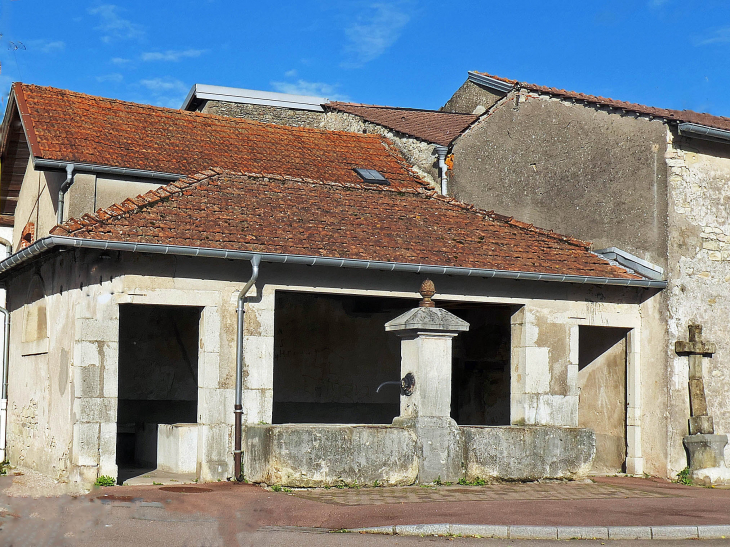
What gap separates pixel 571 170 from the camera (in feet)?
47.0

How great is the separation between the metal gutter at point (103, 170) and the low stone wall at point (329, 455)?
466cm

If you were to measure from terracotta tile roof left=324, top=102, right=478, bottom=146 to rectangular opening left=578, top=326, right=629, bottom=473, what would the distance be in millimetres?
4609

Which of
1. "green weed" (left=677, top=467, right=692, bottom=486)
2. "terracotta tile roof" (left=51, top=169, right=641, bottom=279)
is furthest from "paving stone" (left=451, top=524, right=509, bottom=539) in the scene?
"green weed" (left=677, top=467, right=692, bottom=486)

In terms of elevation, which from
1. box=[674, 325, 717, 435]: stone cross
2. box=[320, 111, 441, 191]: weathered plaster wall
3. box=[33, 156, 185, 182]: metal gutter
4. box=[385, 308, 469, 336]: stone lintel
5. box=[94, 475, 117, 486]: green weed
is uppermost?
box=[320, 111, 441, 191]: weathered plaster wall

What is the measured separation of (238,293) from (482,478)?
357 centimetres

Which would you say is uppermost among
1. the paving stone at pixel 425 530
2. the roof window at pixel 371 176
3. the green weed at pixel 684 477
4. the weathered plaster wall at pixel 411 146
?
the weathered plaster wall at pixel 411 146

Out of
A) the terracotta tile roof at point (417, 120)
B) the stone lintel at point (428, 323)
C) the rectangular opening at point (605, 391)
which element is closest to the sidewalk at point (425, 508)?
the stone lintel at point (428, 323)

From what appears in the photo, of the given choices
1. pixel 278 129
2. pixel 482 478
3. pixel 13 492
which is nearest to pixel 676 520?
pixel 482 478

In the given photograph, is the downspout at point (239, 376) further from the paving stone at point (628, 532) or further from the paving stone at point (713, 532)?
the paving stone at point (713, 532)

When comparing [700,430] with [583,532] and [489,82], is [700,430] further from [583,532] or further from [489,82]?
[489,82]

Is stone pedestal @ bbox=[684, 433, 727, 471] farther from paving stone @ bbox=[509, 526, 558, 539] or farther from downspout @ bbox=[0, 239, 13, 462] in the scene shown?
downspout @ bbox=[0, 239, 13, 462]

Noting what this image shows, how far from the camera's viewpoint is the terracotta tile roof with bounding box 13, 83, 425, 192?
14084 mm

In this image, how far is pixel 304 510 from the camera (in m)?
8.51

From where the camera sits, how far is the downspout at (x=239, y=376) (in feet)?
35.4
